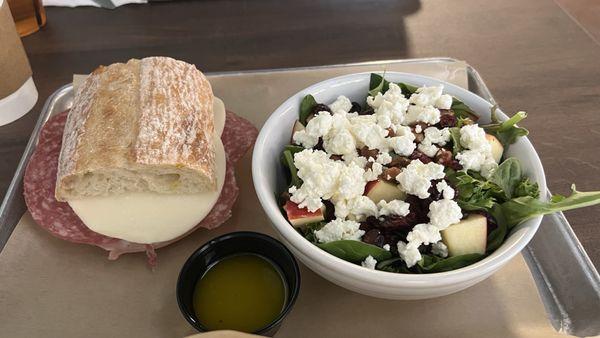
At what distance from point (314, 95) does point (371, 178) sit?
38 cm

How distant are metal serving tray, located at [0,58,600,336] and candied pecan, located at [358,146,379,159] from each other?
506 millimetres

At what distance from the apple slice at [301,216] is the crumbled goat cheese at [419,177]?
0.19 metres

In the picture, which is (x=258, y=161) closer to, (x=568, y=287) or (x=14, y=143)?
(x=568, y=287)

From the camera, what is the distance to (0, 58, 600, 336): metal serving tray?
125 centimetres

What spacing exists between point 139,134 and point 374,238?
0.67m

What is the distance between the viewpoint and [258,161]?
4.25 feet

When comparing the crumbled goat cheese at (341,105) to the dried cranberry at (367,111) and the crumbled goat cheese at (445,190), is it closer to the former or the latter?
the dried cranberry at (367,111)

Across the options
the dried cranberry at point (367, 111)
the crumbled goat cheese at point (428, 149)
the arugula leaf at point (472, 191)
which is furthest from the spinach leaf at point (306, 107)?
the arugula leaf at point (472, 191)

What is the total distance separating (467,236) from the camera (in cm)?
114

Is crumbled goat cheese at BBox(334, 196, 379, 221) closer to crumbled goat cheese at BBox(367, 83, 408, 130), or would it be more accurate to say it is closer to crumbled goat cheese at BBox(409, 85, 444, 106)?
crumbled goat cheese at BBox(367, 83, 408, 130)

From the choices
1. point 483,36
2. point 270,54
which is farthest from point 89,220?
point 483,36

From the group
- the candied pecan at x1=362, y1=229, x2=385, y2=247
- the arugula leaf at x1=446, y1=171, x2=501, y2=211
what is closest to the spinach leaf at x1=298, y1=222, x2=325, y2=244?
the candied pecan at x1=362, y1=229, x2=385, y2=247

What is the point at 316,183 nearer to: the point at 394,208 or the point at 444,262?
the point at 394,208

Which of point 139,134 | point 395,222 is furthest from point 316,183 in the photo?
point 139,134
